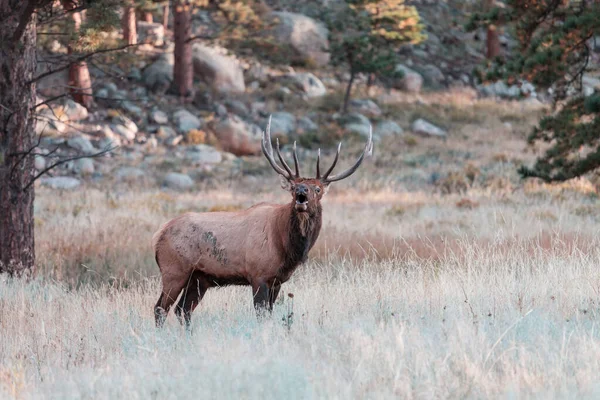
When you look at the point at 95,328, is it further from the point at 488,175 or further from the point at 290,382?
the point at 488,175

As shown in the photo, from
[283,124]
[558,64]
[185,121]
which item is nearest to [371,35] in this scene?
[283,124]

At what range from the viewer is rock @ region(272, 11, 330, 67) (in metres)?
37.1

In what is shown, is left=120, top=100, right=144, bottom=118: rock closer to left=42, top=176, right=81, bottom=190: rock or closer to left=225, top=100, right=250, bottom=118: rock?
left=225, top=100, right=250, bottom=118: rock

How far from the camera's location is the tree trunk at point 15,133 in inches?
376

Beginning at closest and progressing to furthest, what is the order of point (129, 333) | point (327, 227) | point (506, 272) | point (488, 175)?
point (129, 333) < point (506, 272) < point (327, 227) < point (488, 175)

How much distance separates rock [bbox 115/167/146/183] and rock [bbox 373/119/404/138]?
10.3 metres

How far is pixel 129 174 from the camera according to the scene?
24.3m

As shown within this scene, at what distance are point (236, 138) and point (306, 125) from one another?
3.75 m

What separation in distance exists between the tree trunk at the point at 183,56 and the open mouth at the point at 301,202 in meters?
21.8

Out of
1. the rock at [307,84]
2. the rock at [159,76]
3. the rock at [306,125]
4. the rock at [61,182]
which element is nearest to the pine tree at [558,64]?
the rock at [61,182]

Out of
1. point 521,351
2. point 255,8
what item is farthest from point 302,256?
point 255,8

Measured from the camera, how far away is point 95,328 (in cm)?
707

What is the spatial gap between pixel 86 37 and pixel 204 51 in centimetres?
2340

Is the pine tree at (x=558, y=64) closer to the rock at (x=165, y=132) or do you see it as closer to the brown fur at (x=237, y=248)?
the brown fur at (x=237, y=248)
